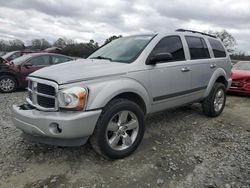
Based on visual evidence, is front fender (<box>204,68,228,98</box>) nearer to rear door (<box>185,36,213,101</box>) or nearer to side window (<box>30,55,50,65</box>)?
rear door (<box>185,36,213,101</box>)

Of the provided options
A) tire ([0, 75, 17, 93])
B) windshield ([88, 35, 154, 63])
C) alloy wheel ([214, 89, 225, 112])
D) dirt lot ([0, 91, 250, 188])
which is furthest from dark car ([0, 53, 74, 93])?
alloy wheel ([214, 89, 225, 112])

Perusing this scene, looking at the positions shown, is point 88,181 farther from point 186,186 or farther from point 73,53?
point 73,53

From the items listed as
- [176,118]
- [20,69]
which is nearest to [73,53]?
[20,69]

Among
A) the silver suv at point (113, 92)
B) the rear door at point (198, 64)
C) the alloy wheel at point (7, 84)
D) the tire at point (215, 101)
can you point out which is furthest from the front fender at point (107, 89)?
the alloy wheel at point (7, 84)

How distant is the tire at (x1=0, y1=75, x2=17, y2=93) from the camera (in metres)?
8.95

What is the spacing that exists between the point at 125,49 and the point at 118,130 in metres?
1.47

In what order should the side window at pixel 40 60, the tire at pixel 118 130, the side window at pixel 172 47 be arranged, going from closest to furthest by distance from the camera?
the tire at pixel 118 130 → the side window at pixel 172 47 → the side window at pixel 40 60

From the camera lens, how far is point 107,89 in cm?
332

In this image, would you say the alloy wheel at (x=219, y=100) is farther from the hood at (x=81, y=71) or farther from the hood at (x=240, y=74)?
the hood at (x=240, y=74)

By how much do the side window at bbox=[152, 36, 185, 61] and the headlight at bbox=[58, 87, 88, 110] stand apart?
5.20ft

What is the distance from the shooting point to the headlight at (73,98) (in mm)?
3059

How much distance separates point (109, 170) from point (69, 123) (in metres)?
0.85

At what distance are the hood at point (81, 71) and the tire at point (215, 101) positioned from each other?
2616mm

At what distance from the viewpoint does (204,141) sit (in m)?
4.39
